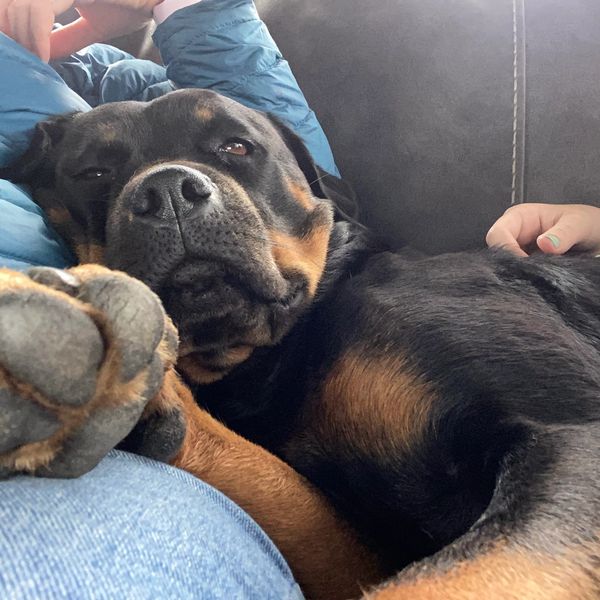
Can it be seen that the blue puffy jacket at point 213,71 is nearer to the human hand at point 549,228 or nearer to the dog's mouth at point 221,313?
the human hand at point 549,228

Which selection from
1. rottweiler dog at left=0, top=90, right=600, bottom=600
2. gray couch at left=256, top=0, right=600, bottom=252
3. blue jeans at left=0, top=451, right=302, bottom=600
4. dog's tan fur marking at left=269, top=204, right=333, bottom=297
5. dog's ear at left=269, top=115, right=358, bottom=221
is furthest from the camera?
gray couch at left=256, top=0, right=600, bottom=252

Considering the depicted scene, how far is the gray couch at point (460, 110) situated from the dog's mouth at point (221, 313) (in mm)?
776

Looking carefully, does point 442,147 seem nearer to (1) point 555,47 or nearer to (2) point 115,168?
(1) point 555,47

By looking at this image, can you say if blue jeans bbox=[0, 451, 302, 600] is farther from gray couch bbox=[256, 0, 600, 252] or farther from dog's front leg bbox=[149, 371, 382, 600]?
gray couch bbox=[256, 0, 600, 252]

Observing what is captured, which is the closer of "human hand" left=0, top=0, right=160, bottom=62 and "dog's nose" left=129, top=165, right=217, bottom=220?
"dog's nose" left=129, top=165, right=217, bottom=220

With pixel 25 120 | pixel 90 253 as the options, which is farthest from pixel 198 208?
pixel 25 120

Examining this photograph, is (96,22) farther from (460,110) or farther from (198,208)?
(198,208)

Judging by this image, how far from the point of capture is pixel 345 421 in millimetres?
1161

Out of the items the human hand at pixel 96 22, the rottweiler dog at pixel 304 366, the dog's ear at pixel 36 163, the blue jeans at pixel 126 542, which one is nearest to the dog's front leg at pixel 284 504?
the rottweiler dog at pixel 304 366

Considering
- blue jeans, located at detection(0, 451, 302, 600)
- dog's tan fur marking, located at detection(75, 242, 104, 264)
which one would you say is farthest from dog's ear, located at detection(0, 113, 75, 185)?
blue jeans, located at detection(0, 451, 302, 600)

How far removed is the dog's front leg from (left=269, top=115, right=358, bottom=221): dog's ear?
0.78 m

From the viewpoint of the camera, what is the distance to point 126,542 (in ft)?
1.93

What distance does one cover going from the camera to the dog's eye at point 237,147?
4.94 feet

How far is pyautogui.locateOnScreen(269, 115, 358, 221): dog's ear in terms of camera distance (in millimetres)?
1758
